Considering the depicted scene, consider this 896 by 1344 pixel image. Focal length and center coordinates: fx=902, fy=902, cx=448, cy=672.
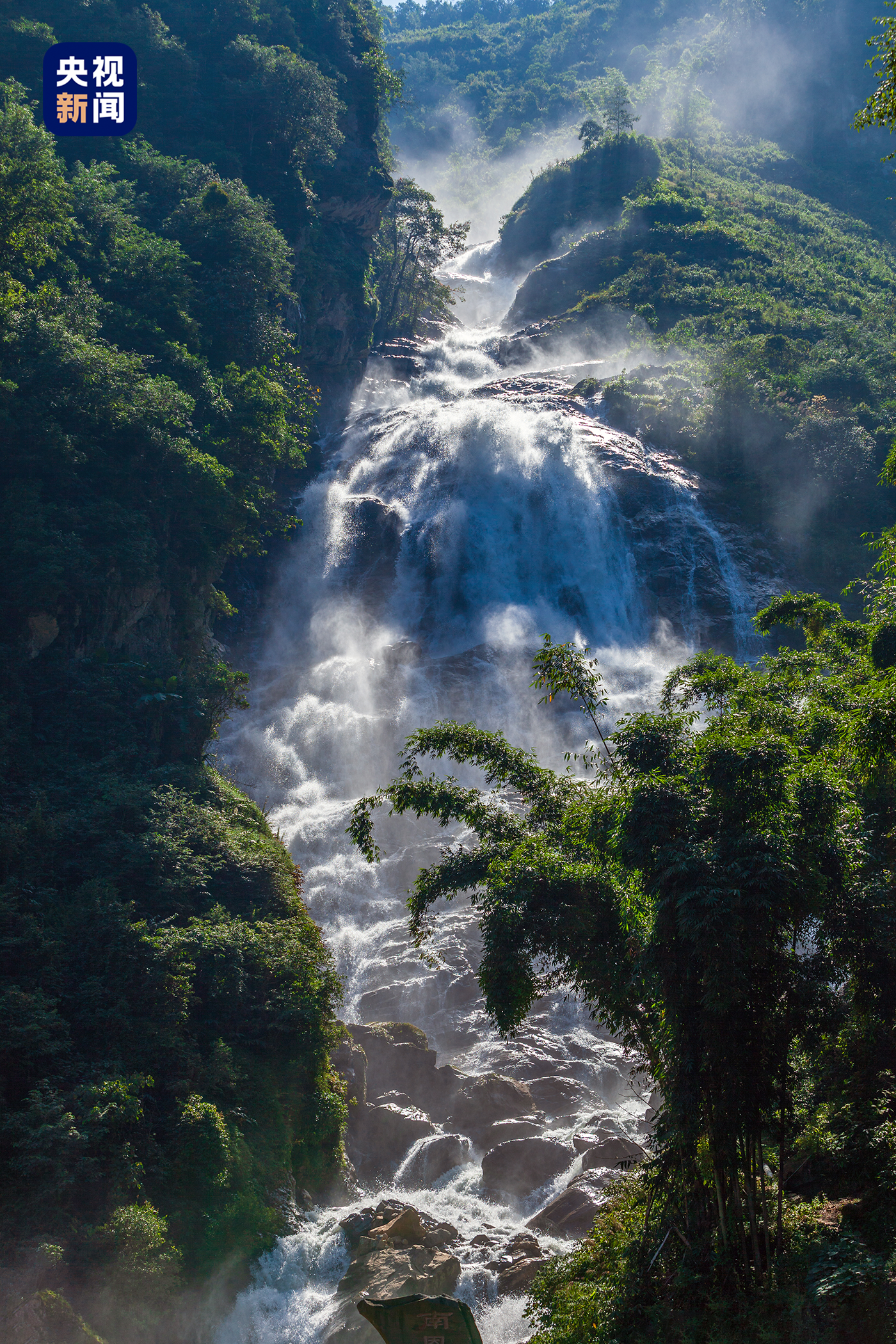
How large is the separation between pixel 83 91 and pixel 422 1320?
1188 inches

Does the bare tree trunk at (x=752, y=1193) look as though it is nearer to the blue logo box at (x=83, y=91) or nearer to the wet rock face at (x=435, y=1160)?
the wet rock face at (x=435, y=1160)

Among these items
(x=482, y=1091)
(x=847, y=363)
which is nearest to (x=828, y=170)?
(x=847, y=363)

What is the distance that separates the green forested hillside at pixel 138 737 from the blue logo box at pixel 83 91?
140 cm

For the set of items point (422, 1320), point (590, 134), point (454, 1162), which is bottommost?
point (422, 1320)

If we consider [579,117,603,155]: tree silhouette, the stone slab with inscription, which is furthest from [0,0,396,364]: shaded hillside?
the stone slab with inscription

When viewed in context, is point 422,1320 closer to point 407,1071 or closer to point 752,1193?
point 752,1193

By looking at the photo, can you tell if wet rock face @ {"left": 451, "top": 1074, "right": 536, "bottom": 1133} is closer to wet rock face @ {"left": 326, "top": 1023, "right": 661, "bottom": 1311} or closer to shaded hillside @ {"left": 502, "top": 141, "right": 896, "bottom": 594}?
wet rock face @ {"left": 326, "top": 1023, "right": 661, "bottom": 1311}

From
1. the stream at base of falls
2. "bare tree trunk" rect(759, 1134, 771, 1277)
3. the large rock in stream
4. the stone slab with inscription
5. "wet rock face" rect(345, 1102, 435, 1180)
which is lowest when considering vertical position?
the stone slab with inscription

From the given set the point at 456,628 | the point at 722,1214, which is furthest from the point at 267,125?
the point at 722,1214

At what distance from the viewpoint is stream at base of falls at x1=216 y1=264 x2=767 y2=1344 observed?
1950 cm

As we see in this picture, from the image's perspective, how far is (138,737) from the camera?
1800 cm

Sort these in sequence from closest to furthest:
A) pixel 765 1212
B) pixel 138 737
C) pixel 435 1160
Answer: pixel 765 1212, pixel 435 1160, pixel 138 737

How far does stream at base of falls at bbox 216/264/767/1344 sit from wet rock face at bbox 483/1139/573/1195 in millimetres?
478

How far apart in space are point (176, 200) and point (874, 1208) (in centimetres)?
3474
